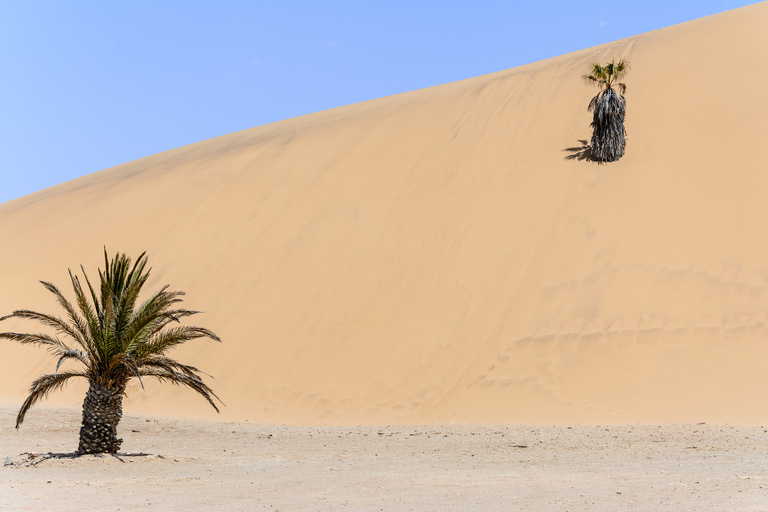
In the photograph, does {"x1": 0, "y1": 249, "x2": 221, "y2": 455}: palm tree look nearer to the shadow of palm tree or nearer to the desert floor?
the desert floor

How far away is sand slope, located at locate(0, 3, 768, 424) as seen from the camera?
12.5m

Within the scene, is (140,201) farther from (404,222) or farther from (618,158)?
(618,158)

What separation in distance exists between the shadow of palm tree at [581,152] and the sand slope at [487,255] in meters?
0.10

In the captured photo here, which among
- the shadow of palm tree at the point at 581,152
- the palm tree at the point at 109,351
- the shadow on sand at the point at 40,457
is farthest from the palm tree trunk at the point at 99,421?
the shadow of palm tree at the point at 581,152

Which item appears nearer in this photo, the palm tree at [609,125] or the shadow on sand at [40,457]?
the shadow on sand at [40,457]

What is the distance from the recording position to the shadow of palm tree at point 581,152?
55.1ft

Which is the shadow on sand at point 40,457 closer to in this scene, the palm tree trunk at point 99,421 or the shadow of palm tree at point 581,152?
the palm tree trunk at point 99,421

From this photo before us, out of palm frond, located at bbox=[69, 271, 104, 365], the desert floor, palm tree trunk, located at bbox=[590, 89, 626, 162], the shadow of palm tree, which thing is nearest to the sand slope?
the shadow of palm tree

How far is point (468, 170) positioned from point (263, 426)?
8.42 meters

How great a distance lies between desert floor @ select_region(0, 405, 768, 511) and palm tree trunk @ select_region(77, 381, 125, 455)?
315 mm

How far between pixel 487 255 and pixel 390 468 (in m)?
7.47

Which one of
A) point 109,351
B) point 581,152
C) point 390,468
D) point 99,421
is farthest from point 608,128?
point 99,421

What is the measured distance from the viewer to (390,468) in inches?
335

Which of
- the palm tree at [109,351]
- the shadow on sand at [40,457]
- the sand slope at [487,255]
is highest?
the sand slope at [487,255]
